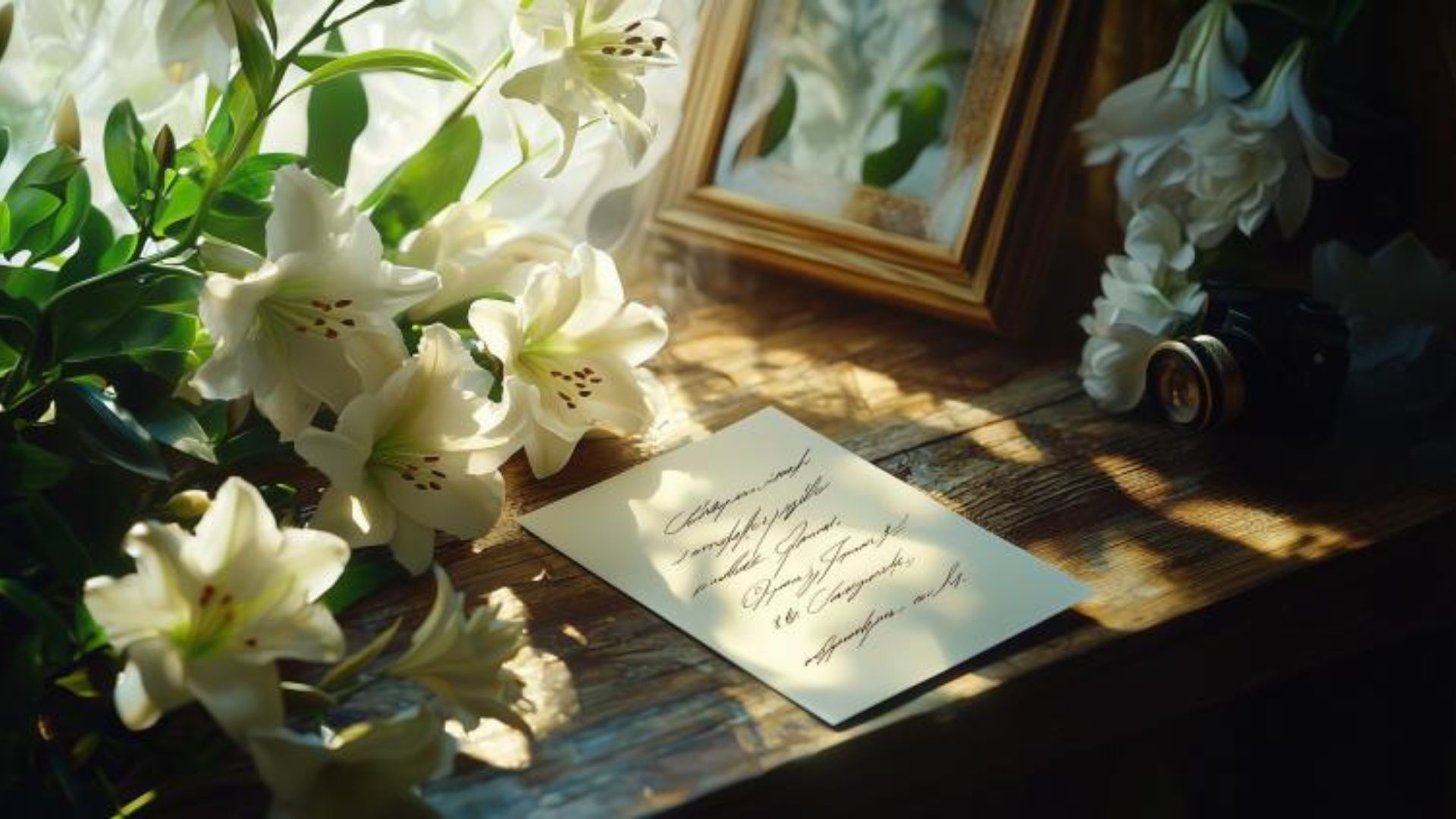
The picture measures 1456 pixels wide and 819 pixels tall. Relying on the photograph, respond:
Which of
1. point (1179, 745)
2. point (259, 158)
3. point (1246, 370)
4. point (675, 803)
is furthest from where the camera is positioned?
point (1179, 745)

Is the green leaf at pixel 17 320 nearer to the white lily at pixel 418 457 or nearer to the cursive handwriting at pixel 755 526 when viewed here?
the white lily at pixel 418 457

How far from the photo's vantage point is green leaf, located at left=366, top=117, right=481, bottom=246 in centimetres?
98

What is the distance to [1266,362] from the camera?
1.03m

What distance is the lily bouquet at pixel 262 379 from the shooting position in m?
0.67

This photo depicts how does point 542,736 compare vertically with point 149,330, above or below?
below

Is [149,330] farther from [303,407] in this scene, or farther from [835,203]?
[835,203]

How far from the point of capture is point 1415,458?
41.0 inches

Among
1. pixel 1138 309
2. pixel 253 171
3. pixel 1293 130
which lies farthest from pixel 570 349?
pixel 1293 130

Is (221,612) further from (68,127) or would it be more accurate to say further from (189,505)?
(68,127)

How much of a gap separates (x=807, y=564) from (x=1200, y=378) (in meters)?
0.31

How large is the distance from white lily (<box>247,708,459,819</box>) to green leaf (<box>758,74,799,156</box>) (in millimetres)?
695

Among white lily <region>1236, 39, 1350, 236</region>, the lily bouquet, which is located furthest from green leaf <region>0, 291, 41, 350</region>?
white lily <region>1236, 39, 1350, 236</region>

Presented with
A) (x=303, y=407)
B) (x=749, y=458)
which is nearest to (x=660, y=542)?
(x=749, y=458)

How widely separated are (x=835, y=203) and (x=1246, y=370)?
1.17 feet
